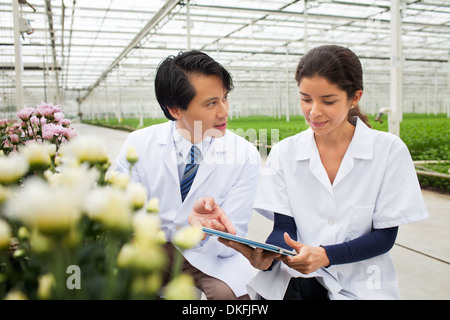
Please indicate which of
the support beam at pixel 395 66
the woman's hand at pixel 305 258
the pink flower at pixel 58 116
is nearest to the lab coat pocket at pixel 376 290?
the woman's hand at pixel 305 258

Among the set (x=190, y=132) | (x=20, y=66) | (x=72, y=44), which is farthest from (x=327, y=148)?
(x=72, y=44)

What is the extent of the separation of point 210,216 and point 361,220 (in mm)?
488

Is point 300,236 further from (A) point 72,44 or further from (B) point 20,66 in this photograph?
(A) point 72,44

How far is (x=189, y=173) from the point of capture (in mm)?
1525

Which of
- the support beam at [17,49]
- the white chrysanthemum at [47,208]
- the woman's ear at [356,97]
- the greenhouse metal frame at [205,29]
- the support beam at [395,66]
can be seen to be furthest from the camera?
the greenhouse metal frame at [205,29]

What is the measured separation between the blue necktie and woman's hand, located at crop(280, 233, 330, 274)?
55cm

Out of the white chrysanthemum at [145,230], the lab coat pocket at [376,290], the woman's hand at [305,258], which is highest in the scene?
the white chrysanthemum at [145,230]

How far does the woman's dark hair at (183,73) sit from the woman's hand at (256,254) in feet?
2.01

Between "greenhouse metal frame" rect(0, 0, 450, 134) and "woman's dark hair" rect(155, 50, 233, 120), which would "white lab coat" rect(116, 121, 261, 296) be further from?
"greenhouse metal frame" rect(0, 0, 450, 134)

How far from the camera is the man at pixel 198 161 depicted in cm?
142

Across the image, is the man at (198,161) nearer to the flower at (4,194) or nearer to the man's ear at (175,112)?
the man's ear at (175,112)

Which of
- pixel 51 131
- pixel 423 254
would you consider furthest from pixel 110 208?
pixel 423 254

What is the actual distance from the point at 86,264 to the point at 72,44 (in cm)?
1638

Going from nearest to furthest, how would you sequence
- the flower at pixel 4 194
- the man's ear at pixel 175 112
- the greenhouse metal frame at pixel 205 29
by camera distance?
the flower at pixel 4 194
the man's ear at pixel 175 112
the greenhouse metal frame at pixel 205 29
